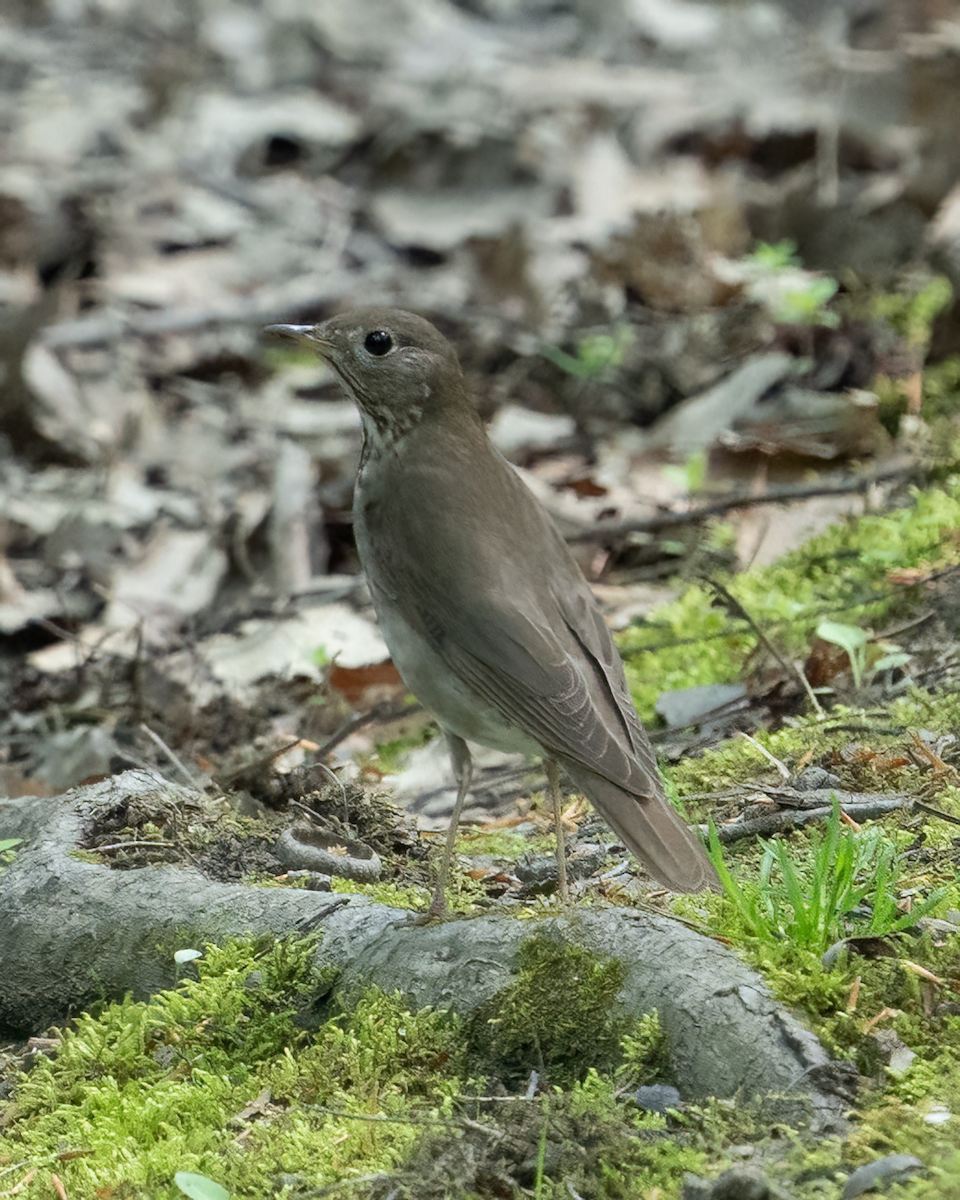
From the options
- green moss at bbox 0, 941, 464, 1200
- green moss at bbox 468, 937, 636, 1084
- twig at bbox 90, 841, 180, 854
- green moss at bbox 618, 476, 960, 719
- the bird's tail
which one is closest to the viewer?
green moss at bbox 0, 941, 464, 1200

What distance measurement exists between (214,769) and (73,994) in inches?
63.5

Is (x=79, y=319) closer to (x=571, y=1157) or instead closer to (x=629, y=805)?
(x=629, y=805)

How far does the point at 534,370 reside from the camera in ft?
26.7

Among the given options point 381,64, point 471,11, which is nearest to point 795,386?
point 381,64

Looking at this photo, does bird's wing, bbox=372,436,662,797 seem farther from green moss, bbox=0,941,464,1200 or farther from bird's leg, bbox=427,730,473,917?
green moss, bbox=0,941,464,1200

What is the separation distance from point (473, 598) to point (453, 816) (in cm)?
52

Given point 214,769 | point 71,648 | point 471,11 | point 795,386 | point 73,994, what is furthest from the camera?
point 471,11

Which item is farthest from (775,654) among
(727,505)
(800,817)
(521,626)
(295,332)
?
(295,332)

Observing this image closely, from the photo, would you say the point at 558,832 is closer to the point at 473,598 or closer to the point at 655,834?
the point at 655,834

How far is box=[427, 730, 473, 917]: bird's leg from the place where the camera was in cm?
307

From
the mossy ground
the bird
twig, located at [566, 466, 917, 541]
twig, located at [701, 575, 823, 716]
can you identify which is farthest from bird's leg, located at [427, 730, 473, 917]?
twig, located at [566, 466, 917, 541]

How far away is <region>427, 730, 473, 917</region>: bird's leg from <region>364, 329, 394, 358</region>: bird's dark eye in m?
1.06

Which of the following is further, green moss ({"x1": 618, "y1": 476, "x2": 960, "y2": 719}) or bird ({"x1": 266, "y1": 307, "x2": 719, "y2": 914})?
green moss ({"x1": 618, "y1": 476, "x2": 960, "y2": 719})

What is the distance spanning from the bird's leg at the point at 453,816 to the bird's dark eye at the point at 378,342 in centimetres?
106
